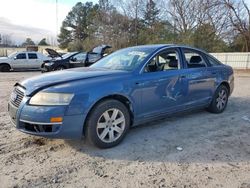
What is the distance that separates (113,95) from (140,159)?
1038 mm

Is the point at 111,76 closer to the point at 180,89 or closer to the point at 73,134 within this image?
the point at 73,134

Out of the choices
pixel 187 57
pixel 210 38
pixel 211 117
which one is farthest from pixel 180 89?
pixel 210 38

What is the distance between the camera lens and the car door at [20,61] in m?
19.8

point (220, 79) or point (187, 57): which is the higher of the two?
point (187, 57)

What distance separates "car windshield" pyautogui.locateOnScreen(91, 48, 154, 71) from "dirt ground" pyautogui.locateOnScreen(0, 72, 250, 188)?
1194 mm

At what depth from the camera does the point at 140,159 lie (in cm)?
390

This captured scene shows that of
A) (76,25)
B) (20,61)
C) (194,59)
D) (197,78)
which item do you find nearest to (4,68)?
(20,61)

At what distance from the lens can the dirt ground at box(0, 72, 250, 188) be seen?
10.9 ft

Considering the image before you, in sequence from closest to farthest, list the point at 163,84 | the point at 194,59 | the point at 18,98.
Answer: the point at 18,98 → the point at 163,84 → the point at 194,59

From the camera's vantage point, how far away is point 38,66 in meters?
20.4

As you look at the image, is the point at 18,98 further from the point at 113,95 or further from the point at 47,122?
the point at 113,95

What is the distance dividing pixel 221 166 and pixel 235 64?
857 inches

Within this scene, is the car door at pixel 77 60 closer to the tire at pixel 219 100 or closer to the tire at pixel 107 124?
the tire at pixel 219 100

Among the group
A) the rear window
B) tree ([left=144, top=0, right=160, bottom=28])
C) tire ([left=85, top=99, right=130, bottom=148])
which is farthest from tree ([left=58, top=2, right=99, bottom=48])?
tire ([left=85, top=99, right=130, bottom=148])
